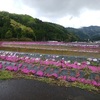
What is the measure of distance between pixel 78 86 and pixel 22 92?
12.8 ft

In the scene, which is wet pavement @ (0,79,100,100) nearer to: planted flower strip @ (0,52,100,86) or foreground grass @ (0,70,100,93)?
foreground grass @ (0,70,100,93)

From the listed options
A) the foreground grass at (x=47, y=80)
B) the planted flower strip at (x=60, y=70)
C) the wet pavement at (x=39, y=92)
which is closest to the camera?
the wet pavement at (x=39, y=92)

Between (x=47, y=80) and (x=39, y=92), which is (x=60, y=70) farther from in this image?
(x=39, y=92)

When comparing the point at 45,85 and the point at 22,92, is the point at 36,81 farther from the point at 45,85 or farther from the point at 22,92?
the point at 22,92

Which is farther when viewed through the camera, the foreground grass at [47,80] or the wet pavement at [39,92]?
the foreground grass at [47,80]

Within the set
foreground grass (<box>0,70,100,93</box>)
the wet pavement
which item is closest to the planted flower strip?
foreground grass (<box>0,70,100,93</box>)

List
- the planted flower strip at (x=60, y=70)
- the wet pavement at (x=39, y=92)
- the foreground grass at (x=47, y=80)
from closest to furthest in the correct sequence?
the wet pavement at (x=39, y=92) < the foreground grass at (x=47, y=80) < the planted flower strip at (x=60, y=70)

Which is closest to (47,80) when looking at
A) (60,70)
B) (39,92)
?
(60,70)

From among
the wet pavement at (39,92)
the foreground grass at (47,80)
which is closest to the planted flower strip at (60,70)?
the foreground grass at (47,80)

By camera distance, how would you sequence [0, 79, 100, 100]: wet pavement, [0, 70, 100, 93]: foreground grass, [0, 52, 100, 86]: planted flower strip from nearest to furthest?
[0, 79, 100, 100]: wet pavement, [0, 70, 100, 93]: foreground grass, [0, 52, 100, 86]: planted flower strip

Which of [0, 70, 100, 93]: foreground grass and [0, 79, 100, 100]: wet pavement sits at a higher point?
[0, 70, 100, 93]: foreground grass

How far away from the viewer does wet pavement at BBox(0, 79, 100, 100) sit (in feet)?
37.5

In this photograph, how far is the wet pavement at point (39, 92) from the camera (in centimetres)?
1143

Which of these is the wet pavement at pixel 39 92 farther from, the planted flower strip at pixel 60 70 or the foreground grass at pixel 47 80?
the planted flower strip at pixel 60 70
